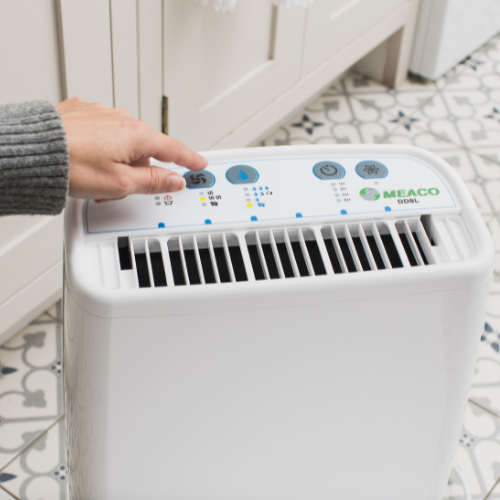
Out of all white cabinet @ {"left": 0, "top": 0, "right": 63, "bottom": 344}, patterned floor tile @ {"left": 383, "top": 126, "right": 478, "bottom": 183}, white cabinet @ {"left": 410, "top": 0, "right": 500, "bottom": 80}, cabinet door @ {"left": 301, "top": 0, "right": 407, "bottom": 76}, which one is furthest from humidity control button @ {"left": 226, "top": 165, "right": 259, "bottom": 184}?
white cabinet @ {"left": 410, "top": 0, "right": 500, "bottom": 80}

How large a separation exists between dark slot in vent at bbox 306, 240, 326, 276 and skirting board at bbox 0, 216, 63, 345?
59 cm

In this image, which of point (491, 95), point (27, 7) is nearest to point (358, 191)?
point (27, 7)

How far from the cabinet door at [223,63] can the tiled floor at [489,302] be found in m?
0.31

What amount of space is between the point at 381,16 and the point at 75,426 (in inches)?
52.1

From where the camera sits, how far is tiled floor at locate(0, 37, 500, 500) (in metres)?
1.02

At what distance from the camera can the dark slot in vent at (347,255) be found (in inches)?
20.7

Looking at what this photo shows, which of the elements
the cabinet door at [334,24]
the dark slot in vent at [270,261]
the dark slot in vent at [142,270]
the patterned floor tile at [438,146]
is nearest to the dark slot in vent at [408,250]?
the dark slot in vent at [270,261]

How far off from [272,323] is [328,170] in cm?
16

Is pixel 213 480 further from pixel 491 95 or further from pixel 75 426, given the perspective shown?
pixel 491 95

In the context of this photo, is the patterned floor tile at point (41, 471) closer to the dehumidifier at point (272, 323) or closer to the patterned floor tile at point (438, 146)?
the dehumidifier at point (272, 323)

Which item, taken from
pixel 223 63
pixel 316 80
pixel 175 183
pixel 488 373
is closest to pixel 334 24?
pixel 316 80

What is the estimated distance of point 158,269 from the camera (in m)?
0.51

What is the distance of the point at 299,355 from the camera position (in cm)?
51

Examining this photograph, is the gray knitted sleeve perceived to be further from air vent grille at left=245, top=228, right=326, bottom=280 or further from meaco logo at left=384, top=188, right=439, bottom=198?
meaco logo at left=384, top=188, right=439, bottom=198
